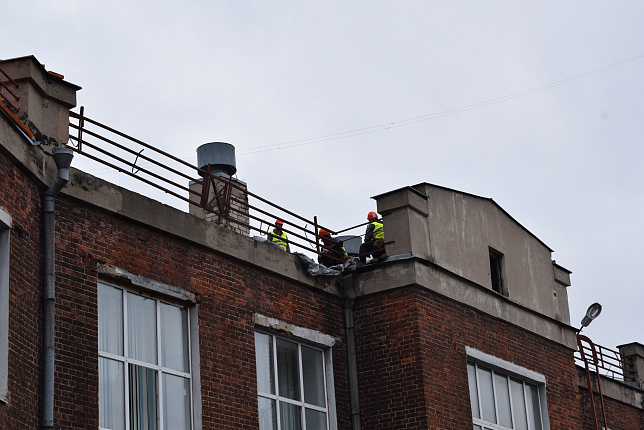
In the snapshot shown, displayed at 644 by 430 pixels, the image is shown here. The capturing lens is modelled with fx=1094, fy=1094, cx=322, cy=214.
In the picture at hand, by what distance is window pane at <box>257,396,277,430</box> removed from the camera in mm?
15328

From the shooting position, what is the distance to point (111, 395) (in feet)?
42.9

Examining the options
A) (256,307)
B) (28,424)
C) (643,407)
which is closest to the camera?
(28,424)

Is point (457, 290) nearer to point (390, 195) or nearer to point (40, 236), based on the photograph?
point (390, 195)

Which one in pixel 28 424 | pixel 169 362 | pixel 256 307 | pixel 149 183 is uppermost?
pixel 149 183

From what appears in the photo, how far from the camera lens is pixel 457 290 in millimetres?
17781

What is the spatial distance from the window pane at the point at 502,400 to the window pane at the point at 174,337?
6.08 m

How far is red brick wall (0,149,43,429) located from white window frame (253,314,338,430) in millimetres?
4021

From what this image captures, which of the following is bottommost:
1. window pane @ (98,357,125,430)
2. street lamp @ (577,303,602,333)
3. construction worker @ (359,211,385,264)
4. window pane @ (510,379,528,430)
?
window pane @ (98,357,125,430)

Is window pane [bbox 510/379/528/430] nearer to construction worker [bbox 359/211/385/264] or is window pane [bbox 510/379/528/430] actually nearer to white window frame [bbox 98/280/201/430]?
construction worker [bbox 359/211/385/264]

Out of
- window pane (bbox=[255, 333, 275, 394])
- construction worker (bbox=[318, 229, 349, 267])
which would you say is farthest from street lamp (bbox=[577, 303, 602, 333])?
window pane (bbox=[255, 333, 275, 394])

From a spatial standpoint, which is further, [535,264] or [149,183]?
[535,264]

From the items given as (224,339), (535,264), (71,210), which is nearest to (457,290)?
(535,264)

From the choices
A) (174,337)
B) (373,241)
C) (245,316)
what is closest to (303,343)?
(245,316)

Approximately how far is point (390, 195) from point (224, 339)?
418 centimetres
